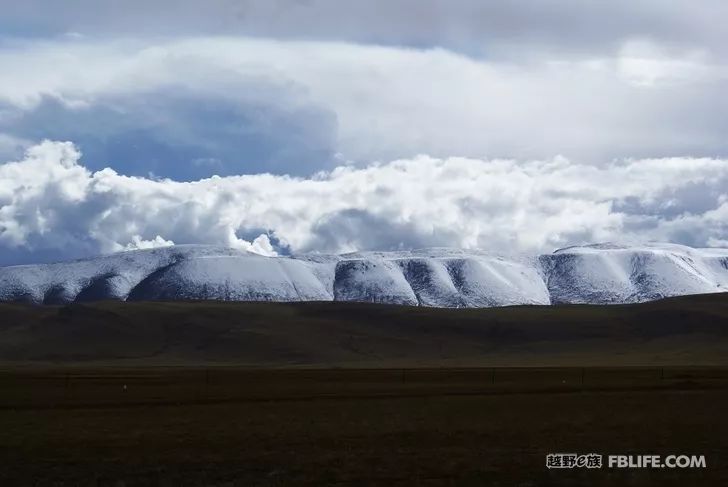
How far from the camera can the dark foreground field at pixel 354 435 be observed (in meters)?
33.9

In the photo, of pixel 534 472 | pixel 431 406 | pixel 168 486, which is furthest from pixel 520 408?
pixel 168 486

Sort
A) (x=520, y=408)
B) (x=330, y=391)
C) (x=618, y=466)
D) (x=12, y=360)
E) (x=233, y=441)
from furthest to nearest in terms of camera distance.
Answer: (x=12, y=360) → (x=330, y=391) → (x=520, y=408) → (x=233, y=441) → (x=618, y=466)

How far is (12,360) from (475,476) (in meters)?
176

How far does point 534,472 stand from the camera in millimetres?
33562

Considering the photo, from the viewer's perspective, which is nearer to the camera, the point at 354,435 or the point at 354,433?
the point at 354,435

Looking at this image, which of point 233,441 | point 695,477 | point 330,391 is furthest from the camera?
point 330,391

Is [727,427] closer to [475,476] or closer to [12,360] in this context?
[475,476]

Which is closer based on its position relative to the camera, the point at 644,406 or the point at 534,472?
the point at 534,472

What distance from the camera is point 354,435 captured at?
4469cm

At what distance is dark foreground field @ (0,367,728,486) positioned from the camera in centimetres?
3388

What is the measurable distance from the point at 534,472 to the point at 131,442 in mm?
→ 18675

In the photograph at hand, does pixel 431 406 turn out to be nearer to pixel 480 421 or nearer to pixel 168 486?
pixel 480 421

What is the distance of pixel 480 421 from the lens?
5059 centimetres

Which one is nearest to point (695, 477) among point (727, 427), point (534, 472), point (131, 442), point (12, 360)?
point (534, 472)
